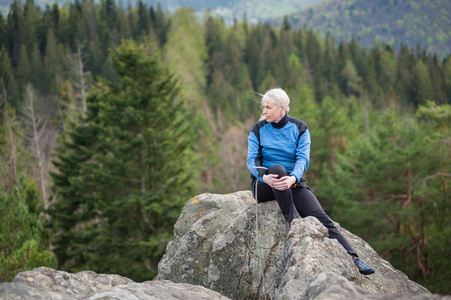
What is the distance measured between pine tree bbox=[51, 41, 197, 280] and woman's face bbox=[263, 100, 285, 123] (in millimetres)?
12981

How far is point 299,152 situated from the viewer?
465 cm

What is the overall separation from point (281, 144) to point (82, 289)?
2.32 metres

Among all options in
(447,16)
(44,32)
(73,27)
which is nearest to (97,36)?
(73,27)

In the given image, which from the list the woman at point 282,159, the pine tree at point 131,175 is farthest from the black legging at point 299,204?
the pine tree at point 131,175

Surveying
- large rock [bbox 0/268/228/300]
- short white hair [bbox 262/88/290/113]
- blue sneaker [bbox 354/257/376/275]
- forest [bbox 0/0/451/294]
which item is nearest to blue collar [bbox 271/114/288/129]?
short white hair [bbox 262/88/290/113]

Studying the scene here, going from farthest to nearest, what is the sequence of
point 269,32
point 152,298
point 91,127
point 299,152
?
point 269,32 < point 91,127 < point 299,152 < point 152,298

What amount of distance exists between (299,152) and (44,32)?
276 ft

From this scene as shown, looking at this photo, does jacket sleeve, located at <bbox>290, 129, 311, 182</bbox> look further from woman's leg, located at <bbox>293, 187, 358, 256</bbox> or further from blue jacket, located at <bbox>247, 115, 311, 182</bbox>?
woman's leg, located at <bbox>293, 187, 358, 256</bbox>

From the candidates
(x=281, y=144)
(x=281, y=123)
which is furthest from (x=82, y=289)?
(x=281, y=123)

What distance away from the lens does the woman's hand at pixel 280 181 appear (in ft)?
14.2

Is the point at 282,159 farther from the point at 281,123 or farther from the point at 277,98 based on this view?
the point at 277,98

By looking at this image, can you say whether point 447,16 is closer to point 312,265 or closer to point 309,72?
point 309,72

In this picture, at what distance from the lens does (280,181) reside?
4340 mm

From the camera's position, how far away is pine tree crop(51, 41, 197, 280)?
17.7 meters
